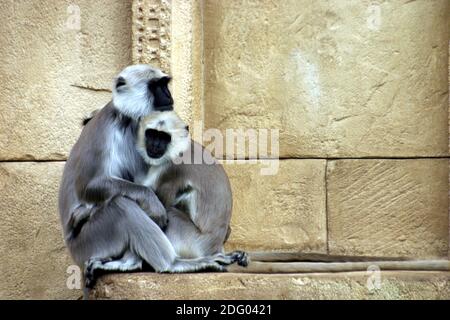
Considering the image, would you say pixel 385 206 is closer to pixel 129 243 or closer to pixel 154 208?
pixel 154 208

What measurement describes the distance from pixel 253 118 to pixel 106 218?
1854 mm

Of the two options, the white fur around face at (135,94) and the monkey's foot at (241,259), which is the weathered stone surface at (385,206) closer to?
the monkey's foot at (241,259)

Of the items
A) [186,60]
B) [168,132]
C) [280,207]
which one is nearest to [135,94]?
[168,132]

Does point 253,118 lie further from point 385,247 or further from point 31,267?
point 31,267

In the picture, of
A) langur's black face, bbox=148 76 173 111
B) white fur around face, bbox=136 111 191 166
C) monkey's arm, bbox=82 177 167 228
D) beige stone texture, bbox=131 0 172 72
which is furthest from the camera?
beige stone texture, bbox=131 0 172 72

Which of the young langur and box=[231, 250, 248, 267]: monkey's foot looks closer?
box=[231, 250, 248, 267]: monkey's foot

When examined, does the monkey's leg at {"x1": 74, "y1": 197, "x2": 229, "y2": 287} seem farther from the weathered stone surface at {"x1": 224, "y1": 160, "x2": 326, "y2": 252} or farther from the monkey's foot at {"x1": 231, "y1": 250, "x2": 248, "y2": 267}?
the weathered stone surface at {"x1": 224, "y1": 160, "x2": 326, "y2": 252}

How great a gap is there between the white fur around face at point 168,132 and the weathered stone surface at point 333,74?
1303 mm

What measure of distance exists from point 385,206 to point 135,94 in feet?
6.82

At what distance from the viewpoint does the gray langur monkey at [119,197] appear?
597 centimetres

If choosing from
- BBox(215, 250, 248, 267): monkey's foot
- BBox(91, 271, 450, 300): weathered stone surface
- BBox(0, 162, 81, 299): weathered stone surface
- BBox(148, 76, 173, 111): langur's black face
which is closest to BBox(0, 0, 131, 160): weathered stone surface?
BBox(0, 162, 81, 299): weathered stone surface

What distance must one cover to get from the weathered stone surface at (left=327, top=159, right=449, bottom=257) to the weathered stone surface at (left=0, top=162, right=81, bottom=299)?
1896 mm

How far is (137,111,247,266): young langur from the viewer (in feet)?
20.4

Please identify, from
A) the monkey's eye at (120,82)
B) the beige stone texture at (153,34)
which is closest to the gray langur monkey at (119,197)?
the monkey's eye at (120,82)
